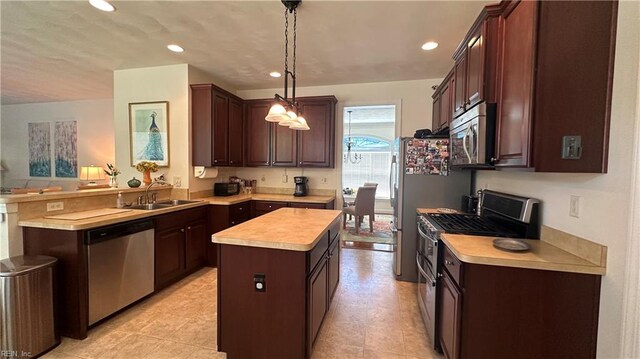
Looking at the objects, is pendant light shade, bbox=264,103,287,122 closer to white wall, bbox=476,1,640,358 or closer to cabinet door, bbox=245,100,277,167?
white wall, bbox=476,1,640,358

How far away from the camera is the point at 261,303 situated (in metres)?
1.61

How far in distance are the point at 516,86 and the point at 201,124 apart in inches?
137

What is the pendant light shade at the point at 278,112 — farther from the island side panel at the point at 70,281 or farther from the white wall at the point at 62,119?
the white wall at the point at 62,119

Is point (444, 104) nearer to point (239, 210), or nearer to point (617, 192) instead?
point (617, 192)

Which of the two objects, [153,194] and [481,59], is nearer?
[481,59]

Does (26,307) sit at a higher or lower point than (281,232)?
lower

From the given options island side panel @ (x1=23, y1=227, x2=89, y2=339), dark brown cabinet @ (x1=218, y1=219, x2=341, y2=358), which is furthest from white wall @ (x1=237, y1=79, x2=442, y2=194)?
island side panel @ (x1=23, y1=227, x2=89, y2=339)

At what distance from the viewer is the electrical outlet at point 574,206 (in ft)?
4.61

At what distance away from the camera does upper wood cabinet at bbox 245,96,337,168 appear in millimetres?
3955

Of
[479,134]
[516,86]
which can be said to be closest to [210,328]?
[479,134]

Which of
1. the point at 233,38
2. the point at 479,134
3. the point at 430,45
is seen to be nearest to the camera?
the point at 479,134

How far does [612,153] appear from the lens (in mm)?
1206

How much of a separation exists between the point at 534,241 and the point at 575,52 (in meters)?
1.15

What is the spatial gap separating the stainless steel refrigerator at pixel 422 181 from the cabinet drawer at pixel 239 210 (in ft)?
7.36
